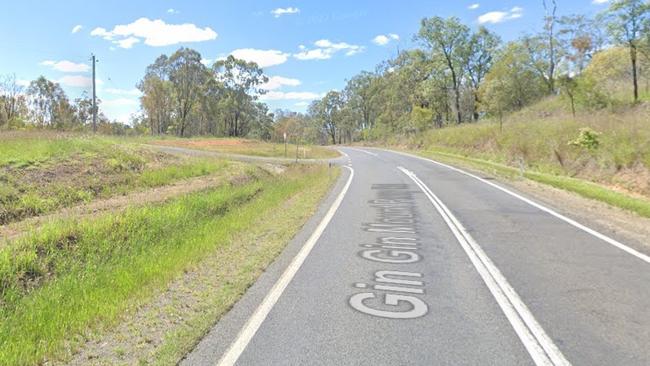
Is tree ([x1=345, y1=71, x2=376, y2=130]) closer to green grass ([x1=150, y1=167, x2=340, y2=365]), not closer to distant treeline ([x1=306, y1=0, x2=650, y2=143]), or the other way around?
distant treeline ([x1=306, y1=0, x2=650, y2=143])

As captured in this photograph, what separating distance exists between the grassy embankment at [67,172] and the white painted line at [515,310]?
10.4m

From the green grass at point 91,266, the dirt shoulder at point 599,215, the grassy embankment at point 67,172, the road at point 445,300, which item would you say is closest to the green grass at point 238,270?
the road at point 445,300

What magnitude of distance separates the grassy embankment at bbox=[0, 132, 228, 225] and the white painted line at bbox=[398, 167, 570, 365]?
34.2 ft

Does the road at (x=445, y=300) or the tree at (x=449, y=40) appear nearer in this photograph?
the road at (x=445, y=300)

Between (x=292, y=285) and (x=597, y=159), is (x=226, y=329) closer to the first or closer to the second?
(x=292, y=285)

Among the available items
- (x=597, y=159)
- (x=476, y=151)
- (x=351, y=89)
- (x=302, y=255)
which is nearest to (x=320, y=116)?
(x=351, y=89)

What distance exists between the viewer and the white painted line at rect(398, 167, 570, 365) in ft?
12.6

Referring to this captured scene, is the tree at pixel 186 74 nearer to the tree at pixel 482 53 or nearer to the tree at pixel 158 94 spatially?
the tree at pixel 158 94

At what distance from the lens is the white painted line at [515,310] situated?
12.6ft

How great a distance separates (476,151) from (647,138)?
17111 millimetres

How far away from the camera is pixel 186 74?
74125 mm

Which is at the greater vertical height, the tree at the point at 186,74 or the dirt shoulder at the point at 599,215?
the tree at the point at 186,74

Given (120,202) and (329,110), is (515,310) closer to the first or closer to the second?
(120,202)

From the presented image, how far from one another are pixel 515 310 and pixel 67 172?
47.9 ft
